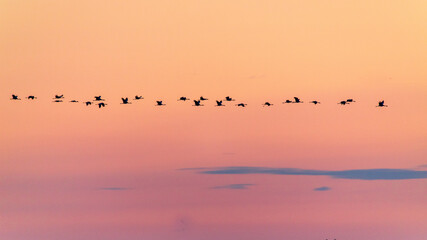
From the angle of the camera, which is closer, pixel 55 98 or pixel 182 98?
pixel 55 98

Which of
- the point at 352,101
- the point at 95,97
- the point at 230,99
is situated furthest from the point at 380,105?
the point at 95,97

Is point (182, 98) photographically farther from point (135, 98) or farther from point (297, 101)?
point (297, 101)

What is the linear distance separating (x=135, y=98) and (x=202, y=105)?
1504 cm

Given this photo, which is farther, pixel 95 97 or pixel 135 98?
pixel 135 98

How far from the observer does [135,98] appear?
153 metres

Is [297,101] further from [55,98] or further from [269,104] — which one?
[55,98]

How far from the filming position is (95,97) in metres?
144

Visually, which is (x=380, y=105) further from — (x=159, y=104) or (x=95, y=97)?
(x=95, y=97)

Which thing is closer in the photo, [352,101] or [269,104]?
[352,101]

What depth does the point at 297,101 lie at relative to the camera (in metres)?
149

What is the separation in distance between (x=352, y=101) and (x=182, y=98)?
26.2 m

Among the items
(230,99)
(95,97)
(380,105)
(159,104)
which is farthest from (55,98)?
(380,105)

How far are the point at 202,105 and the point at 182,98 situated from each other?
7.22 meters

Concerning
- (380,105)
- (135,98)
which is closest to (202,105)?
(135,98)
